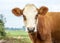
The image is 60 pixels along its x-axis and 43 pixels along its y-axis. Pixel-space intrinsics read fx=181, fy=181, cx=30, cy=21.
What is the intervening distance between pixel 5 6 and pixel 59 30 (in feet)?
1.95

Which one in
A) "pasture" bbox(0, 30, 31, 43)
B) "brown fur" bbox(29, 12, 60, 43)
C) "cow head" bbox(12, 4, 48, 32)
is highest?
"cow head" bbox(12, 4, 48, 32)

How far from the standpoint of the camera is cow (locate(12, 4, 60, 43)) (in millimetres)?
1352

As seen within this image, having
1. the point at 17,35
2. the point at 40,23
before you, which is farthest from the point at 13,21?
the point at 40,23

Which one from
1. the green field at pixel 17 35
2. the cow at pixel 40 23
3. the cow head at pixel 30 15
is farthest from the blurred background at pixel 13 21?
the cow head at pixel 30 15

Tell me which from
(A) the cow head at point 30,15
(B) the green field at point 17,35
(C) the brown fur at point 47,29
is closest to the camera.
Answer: (A) the cow head at point 30,15

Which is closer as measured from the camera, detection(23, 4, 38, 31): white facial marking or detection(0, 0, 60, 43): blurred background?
detection(23, 4, 38, 31): white facial marking

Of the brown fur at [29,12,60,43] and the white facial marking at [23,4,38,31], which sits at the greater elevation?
the white facial marking at [23,4,38,31]

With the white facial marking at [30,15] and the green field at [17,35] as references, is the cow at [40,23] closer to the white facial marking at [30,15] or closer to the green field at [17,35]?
the white facial marking at [30,15]

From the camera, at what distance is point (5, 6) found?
6.00 feet

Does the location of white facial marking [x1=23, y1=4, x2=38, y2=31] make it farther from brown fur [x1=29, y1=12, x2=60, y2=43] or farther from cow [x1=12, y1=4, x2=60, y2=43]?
brown fur [x1=29, y1=12, x2=60, y2=43]

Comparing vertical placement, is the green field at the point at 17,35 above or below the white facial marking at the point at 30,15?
below

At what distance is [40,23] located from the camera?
1.50 metres

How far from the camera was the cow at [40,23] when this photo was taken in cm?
135

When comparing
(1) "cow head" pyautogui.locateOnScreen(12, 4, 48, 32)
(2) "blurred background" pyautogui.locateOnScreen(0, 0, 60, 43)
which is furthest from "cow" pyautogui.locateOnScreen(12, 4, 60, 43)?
(2) "blurred background" pyautogui.locateOnScreen(0, 0, 60, 43)
